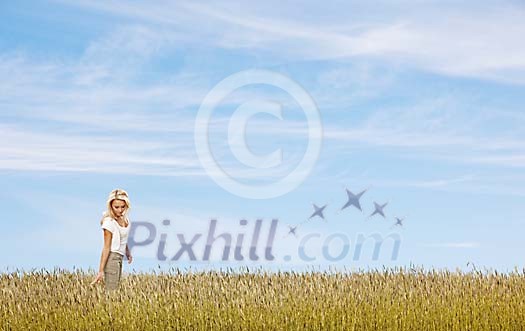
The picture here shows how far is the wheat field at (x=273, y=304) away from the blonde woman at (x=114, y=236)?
8.9 inches

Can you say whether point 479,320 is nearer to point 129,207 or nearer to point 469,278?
point 469,278

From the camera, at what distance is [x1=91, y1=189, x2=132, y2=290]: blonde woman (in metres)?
10.2

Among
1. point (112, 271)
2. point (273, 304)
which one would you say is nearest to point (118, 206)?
point (112, 271)

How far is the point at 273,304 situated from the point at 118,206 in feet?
8.32

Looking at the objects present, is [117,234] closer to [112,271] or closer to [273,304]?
Result: [112,271]

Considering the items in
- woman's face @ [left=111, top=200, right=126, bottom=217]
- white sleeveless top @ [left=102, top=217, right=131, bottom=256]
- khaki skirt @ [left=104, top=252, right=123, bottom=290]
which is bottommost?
khaki skirt @ [left=104, top=252, right=123, bottom=290]

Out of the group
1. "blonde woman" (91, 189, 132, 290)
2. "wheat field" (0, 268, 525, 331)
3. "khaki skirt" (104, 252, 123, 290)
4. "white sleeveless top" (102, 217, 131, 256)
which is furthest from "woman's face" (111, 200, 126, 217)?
"wheat field" (0, 268, 525, 331)

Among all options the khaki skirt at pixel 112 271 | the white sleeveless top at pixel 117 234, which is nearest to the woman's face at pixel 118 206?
the white sleeveless top at pixel 117 234

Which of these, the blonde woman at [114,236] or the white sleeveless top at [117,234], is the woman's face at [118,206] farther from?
the white sleeveless top at [117,234]

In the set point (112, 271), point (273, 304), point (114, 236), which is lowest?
point (273, 304)

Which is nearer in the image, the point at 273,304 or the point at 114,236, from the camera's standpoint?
the point at 273,304

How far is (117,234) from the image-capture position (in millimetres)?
10383

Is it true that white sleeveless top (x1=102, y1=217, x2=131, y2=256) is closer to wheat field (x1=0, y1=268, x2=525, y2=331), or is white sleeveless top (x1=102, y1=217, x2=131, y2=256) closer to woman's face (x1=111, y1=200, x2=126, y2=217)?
woman's face (x1=111, y1=200, x2=126, y2=217)

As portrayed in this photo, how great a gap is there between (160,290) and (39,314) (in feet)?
5.08
